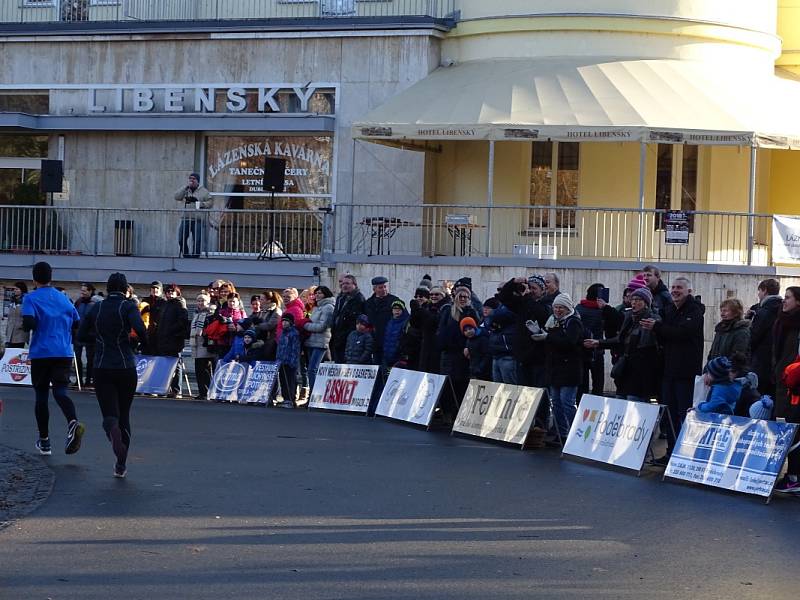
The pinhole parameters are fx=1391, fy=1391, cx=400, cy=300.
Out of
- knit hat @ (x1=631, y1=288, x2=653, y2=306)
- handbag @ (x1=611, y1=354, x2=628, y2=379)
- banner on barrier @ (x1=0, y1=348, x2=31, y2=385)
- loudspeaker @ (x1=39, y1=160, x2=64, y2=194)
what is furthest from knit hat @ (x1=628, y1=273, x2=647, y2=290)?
loudspeaker @ (x1=39, y1=160, x2=64, y2=194)

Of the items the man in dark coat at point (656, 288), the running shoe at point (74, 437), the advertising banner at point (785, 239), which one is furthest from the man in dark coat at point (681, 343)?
the advertising banner at point (785, 239)

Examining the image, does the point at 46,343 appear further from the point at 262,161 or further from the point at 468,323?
the point at 262,161

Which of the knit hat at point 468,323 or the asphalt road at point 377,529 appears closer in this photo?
the asphalt road at point 377,529

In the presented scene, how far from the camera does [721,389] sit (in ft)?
43.2

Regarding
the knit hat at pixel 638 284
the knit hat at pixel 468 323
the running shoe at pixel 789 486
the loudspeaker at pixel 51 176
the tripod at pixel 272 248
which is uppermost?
the loudspeaker at pixel 51 176

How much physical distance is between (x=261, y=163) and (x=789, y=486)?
59.8 ft

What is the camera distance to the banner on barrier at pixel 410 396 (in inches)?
689

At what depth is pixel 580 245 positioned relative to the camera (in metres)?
26.2

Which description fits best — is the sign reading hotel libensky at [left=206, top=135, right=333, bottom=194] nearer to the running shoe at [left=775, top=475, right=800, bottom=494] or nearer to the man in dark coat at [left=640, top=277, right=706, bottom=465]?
the man in dark coat at [left=640, top=277, right=706, bottom=465]

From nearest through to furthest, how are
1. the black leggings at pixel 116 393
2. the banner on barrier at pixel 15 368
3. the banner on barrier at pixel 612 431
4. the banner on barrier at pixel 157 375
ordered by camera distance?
the black leggings at pixel 116 393 → the banner on barrier at pixel 612 431 → the banner on barrier at pixel 157 375 → the banner on barrier at pixel 15 368

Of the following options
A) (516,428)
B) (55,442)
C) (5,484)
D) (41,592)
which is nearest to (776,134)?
(516,428)

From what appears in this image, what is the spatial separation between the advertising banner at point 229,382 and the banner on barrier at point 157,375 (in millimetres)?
863

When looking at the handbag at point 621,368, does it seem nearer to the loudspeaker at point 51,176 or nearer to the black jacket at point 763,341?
the black jacket at point 763,341

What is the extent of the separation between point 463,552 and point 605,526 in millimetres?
1632
